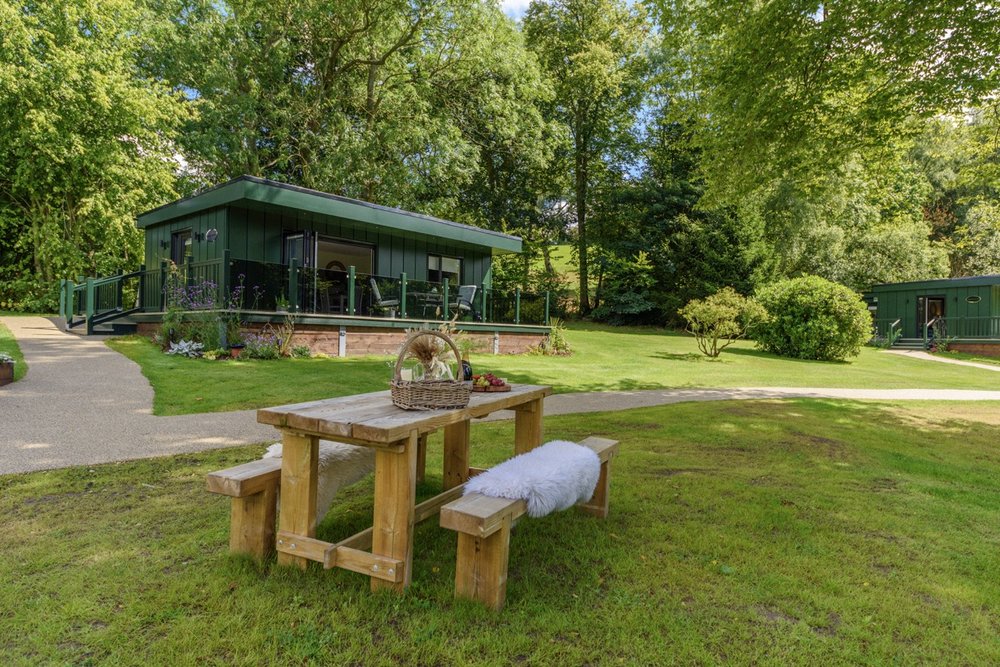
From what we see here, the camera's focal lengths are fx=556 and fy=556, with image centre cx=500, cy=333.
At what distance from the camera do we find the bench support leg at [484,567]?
217 cm

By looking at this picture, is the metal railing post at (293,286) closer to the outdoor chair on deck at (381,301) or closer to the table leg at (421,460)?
the outdoor chair on deck at (381,301)

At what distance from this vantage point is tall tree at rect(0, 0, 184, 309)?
1540cm

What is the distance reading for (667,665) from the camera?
188cm

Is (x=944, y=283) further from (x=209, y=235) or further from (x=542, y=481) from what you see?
(x=542, y=481)

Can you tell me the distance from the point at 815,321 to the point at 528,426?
1425cm

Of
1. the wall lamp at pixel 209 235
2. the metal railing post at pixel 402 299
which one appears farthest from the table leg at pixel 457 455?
the wall lamp at pixel 209 235

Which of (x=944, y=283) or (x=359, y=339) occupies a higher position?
(x=944, y=283)

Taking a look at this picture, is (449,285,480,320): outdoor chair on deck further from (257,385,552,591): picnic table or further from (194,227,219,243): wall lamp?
(257,385,552,591): picnic table

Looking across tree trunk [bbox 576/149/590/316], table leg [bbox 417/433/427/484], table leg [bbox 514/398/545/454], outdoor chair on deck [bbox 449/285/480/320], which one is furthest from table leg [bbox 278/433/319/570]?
tree trunk [bbox 576/149/590/316]

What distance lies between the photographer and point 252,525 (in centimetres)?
251

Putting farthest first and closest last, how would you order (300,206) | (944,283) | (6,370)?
1. (944,283)
2. (300,206)
3. (6,370)

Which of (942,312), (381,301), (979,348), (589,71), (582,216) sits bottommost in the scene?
(979,348)

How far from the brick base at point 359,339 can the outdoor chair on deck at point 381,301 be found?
20.1 inches

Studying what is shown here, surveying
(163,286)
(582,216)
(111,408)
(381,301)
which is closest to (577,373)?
(381,301)
